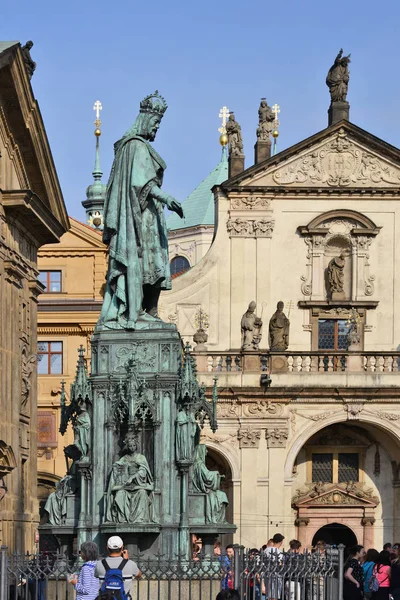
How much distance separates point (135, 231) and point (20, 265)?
18196 mm

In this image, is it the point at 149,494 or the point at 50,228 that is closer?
the point at 149,494

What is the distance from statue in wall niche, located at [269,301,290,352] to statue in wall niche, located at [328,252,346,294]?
2328 mm

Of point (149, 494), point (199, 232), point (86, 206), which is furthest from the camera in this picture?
point (86, 206)

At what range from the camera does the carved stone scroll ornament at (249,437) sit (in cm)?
4816

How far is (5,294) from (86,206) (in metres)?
44.4

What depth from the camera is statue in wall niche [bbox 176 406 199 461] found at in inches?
661

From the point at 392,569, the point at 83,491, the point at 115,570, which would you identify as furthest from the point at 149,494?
the point at 392,569

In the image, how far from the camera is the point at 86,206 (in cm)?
7812

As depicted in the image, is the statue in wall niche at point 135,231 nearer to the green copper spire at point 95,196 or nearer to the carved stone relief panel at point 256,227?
the carved stone relief panel at point 256,227

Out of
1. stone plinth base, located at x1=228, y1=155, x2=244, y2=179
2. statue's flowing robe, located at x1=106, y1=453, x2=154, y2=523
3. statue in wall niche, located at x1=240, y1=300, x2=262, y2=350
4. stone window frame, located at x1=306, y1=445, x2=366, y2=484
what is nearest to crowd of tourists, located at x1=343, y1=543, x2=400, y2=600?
statue's flowing robe, located at x1=106, y1=453, x2=154, y2=523

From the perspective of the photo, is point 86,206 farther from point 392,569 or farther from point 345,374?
point 392,569

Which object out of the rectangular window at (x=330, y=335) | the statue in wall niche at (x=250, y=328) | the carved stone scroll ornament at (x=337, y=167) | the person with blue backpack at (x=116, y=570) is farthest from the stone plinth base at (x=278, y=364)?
the person with blue backpack at (x=116, y=570)

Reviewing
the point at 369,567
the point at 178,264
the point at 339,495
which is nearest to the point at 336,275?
the point at 339,495

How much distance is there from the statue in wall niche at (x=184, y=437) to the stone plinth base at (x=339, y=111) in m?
34.6
